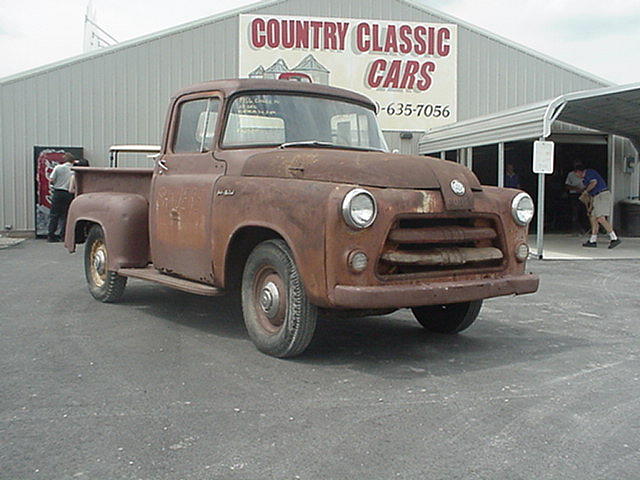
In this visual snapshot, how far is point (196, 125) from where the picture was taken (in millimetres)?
6070

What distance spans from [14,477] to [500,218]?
3507 millimetres

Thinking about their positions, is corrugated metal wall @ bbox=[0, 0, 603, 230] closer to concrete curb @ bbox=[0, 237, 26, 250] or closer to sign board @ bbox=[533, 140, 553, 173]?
concrete curb @ bbox=[0, 237, 26, 250]

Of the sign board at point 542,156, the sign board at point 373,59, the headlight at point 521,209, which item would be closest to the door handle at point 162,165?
the headlight at point 521,209

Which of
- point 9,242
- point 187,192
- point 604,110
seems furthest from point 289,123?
point 9,242

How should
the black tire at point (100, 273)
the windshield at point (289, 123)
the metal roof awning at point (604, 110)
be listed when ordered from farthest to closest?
the metal roof awning at point (604, 110) < the black tire at point (100, 273) < the windshield at point (289, 123)

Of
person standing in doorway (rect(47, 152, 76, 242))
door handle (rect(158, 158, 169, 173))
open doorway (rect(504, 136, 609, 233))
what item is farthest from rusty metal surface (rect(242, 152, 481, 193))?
open doorway (rect(504, 136, 609, 233))

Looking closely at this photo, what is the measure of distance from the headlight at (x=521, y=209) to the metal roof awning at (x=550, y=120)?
7.13 metres

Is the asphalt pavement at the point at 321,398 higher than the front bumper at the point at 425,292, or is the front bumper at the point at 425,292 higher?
the front bumper at the point at 425,292

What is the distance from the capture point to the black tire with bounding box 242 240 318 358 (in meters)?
4.80

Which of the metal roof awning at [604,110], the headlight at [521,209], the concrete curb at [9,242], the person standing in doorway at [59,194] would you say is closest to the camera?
the headlight at [521,209]

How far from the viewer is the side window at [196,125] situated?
→ 5859 mm

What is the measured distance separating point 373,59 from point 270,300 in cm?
1407

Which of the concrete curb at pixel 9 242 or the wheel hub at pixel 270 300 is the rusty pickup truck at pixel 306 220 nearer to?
the wheel hub at pixel 270 300

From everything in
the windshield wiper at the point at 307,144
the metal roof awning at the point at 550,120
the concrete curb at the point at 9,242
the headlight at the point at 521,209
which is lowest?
the concrete curb at the point at 9,242
